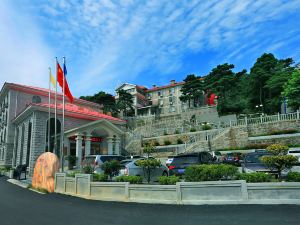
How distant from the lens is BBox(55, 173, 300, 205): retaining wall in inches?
338

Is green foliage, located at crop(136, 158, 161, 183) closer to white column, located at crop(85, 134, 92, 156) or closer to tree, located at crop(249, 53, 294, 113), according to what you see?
white column, located at crop(85, 134, 92, 156)

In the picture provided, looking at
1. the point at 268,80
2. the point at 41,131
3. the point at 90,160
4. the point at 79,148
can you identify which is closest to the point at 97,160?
the point at 90,160

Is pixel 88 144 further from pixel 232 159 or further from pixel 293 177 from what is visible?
pixel 293 177

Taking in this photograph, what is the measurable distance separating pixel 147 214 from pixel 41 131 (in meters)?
21.5

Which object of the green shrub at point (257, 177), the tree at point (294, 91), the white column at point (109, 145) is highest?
the tree at point (294, 91)

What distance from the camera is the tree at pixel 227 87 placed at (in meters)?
51.2

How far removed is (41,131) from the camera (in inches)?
1050

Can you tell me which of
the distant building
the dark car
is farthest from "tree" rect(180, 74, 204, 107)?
the dark car

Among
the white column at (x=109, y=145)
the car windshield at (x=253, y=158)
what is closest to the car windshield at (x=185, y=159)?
the car windshield at (x=253, y=158)

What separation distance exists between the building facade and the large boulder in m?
6.44

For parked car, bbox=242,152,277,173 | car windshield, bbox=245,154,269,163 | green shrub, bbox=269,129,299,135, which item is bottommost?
parked car, bbox=242,152,277,173

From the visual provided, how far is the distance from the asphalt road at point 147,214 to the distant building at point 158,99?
66.3 meters

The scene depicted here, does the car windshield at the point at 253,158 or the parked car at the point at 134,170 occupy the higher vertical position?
the car windshield at the point at 253,158

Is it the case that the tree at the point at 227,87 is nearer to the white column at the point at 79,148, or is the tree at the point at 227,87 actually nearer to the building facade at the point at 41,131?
the building facade at the point at 41,131
